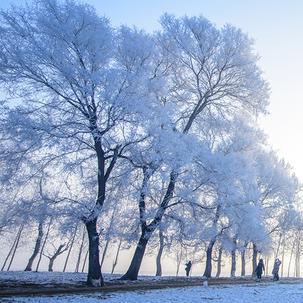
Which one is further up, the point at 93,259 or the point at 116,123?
the point at 116,123

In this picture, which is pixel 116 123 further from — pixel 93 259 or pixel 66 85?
pixel 93 259

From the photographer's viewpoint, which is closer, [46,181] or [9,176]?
[9,176]

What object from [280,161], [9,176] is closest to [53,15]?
[9,176]

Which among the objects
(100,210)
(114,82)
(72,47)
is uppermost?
(72,47)

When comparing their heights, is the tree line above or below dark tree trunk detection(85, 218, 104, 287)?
above

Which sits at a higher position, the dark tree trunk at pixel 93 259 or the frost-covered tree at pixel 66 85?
the frost-covered tree at pixel 66 85

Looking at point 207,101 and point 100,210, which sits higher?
point 207,101

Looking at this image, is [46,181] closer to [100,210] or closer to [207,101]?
[100,210]

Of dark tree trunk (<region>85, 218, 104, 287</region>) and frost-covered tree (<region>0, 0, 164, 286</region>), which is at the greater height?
frost-covered tree (<region>0, 0, 164, 286</region>)

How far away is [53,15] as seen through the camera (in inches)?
695

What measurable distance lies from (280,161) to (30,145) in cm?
3583

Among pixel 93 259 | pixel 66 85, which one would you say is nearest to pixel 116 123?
pixel 66 85

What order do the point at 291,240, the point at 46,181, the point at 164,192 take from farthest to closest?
the point at 291,240 → the point at 164,192 → the point at 46,181

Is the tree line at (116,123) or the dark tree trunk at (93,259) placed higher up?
the tree line at (116,123)
